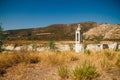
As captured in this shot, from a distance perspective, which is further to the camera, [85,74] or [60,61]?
[60,61]

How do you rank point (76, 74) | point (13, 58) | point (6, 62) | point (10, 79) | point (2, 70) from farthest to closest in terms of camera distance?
point (13, 58)
point (6, 62)
point (2, 70)
point (10, 79)
point (76, 74)

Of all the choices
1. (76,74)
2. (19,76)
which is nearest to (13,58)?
(19,76)

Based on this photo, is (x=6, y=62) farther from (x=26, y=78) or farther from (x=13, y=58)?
(x=26, y=78)

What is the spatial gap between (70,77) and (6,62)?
293cm

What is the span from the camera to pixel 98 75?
5.91 m

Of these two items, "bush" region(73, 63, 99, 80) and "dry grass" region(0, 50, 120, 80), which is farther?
"dry grass" region(0, 50, 120, 80)

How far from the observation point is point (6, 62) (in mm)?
7641

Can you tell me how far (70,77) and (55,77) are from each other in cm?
46

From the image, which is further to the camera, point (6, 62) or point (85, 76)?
point (6, 62)

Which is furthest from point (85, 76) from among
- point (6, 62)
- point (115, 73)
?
point (6, 62)

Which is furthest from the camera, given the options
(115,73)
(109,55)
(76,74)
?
(109,55)

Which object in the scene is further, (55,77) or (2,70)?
(2,70)

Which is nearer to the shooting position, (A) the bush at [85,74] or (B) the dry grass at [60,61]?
(A) the bush at [85,74]

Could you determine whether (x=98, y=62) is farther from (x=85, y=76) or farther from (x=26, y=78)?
(x=26, y=78)
